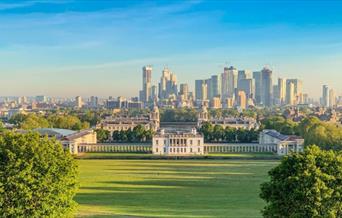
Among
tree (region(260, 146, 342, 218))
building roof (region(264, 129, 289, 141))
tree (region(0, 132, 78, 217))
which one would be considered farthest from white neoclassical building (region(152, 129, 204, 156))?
tree (region(260, 146, 342, 218))

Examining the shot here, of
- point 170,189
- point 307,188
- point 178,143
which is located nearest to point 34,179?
point 307,188

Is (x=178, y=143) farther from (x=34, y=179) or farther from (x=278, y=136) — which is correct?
(x=34, y=179)

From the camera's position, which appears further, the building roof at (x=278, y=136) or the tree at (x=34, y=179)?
the building roof at (x=278, y=136)

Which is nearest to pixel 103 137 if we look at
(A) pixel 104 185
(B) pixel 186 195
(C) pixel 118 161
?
(C) pixel 118 161

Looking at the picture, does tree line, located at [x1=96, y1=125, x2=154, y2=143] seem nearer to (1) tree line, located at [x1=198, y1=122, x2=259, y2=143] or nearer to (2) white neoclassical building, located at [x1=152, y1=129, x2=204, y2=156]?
(1) tree line, located at [x1=198, y1=122, x2=259, y2=143]

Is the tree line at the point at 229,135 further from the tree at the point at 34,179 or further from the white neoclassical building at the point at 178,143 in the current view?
the tree at the point at 34,179

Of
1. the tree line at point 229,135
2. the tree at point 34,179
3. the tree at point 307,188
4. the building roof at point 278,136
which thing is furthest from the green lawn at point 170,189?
the tree line at point 229,135

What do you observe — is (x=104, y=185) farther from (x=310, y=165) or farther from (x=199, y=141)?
(x=199, y=141)
